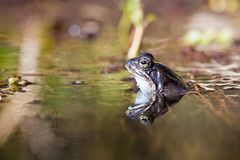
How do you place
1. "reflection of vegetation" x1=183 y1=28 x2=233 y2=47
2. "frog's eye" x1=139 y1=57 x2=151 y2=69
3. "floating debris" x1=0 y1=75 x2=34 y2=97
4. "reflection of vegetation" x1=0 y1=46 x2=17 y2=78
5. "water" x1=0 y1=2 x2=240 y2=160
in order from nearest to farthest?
"water" x1=0 y1=2 x2=240 y2=160 → "frog's eye" x1=139 y1=57 x2=151 y2=69 → "floating debris" x1=0 y1=75 x2=34 y2=97 → "reflection of vegetation" x1=0 y1=46 x2=17 y2=78 → "reflection of vegetation" x1=183 y1=28 x2=233 y2=47

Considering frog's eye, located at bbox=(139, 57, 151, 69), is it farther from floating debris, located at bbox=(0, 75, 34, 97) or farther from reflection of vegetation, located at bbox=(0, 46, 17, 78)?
reflection of vegetation, located at bbox=(0, 46, 17, 78)

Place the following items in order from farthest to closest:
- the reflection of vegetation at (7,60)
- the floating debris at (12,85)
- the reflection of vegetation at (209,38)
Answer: the reflection of vegetation at (209,38) < the reflection of vegetation at (7,60) < the floating debris at (12,85)

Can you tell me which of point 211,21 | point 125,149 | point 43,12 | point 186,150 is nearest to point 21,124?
point 125,149

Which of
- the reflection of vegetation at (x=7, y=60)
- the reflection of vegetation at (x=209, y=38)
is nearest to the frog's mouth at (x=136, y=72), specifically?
the reflection of vegetation at (x=7, y=60)

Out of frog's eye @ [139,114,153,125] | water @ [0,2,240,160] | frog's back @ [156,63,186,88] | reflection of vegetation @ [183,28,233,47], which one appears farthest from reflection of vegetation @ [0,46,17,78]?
reflection of vegetation @ [183,28,233,47]

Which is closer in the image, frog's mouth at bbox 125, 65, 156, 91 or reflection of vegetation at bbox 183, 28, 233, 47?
frog's mouth at bbox 125, 65, 156, 91

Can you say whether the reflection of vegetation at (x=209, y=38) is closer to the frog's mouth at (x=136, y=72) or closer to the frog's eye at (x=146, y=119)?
the frog's mouth at (x=136, y=72)

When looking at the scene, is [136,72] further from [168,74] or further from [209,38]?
[209,38]
